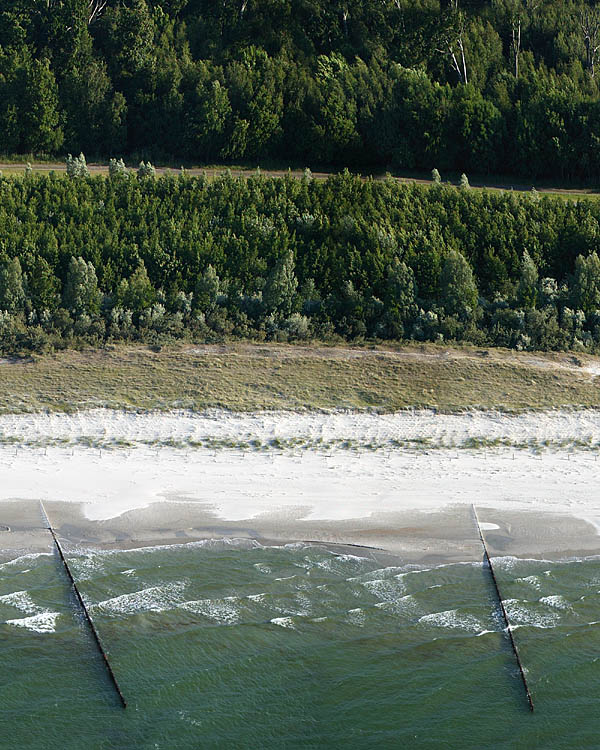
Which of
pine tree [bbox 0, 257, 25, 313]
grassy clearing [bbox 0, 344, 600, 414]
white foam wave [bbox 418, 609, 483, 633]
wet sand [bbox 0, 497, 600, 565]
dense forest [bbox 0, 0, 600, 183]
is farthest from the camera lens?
dense forest [bbox 0, 0, 600, 183]

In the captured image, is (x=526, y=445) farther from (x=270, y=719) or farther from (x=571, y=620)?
(x=270, y=719)

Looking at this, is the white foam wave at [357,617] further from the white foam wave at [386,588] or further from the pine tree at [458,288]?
the pine tree at [458,288]

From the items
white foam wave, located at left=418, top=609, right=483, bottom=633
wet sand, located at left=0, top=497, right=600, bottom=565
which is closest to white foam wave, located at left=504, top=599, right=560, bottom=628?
white foam wave, located at left=418, top=609, right=483, bottom=633

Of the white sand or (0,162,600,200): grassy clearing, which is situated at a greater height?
(0,162,600,200): grassy clearing

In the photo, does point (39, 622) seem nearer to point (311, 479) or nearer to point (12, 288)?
point (311, 479)

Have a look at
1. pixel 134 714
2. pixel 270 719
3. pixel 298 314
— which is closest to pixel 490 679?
pixel 270 719

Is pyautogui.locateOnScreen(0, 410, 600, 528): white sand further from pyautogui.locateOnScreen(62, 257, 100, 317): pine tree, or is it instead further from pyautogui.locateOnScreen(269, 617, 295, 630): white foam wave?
pyautogui.locateOnScreen(62, 257, 100, 317): pine tree
